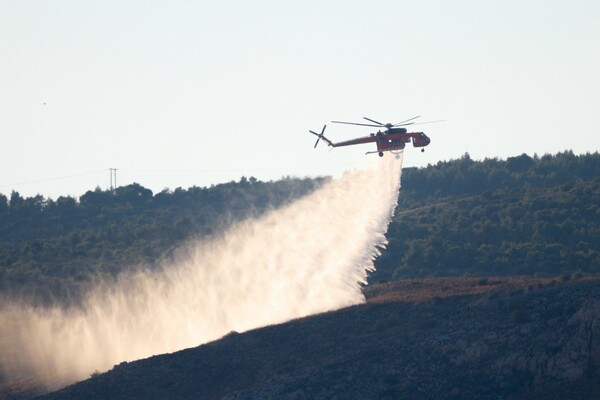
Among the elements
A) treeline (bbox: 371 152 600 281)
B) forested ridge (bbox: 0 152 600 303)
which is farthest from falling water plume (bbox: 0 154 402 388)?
treeline (bbox: 371 152 600 281)

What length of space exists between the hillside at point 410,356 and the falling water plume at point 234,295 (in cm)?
1121

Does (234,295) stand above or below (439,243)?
below

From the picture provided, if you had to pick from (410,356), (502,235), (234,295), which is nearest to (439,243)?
(502,235)

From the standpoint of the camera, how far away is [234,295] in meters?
122

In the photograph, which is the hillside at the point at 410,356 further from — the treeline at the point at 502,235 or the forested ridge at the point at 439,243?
the treeline at the point at 502,235

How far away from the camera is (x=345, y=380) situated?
87375 millimetres

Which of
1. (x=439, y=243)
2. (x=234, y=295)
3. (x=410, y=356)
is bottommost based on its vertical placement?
(x=410, y=356)

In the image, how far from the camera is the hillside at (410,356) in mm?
85062

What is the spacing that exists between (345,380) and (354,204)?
36.0m

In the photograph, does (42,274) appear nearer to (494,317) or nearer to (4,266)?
(4,266)

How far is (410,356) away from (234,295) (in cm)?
3477

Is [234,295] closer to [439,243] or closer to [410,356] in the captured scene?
[410,356]

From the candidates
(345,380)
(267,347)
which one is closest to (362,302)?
(267,347)

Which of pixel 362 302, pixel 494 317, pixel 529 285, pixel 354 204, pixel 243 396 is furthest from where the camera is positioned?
pixel 354 204
